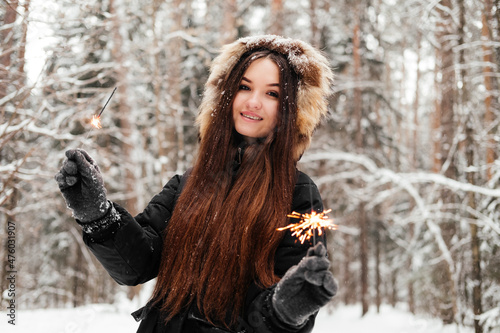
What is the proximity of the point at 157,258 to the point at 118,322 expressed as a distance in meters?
7.57

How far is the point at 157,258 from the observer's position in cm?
212

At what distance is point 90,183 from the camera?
1.71 meters

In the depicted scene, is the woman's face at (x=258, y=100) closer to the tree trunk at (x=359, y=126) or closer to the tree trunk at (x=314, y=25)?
the tree trunk at (x=314, y=25)

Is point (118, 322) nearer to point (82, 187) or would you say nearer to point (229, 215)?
point (229, 215)

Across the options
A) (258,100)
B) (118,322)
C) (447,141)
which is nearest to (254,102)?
(258,100)

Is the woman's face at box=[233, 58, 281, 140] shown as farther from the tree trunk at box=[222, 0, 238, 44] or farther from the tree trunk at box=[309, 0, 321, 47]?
the tree trunk at box=[309, 0, 321, 47]

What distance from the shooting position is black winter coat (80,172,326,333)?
1.71 m

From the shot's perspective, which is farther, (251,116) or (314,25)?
(314,25)

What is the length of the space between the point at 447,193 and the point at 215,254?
796 centimetres

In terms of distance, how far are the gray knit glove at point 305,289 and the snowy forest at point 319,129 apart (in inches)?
144

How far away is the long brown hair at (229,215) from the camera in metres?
1.89

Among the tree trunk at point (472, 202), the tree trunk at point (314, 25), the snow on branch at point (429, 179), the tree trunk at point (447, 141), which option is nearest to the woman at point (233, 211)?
the snow on branch at point (429, 179)

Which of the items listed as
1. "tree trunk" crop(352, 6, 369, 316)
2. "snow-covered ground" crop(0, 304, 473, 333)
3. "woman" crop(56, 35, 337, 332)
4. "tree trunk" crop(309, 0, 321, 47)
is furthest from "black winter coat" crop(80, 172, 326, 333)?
"tree trunk" crop(352, 6, 369, 316)

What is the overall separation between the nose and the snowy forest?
2.83 m
